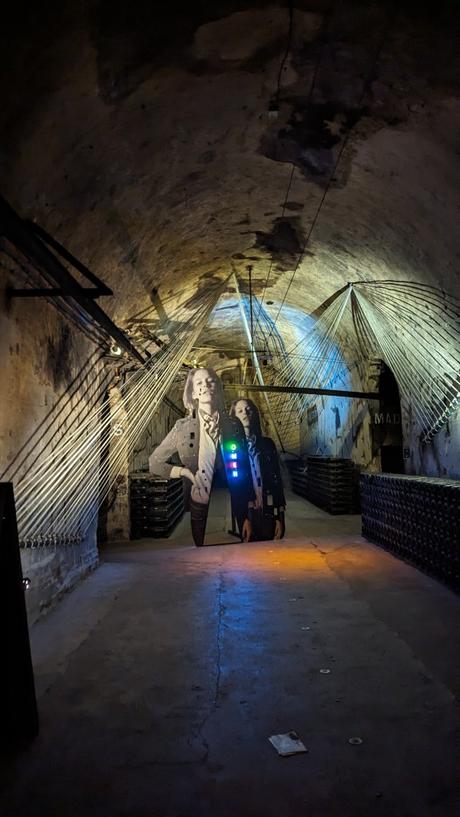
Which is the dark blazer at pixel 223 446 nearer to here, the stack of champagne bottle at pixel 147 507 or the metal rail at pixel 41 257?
the stack of champagne bottle at pixel 147 507

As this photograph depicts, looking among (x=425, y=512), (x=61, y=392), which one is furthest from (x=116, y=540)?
(x=425, y=512)

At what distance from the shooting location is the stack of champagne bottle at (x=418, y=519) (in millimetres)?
3838

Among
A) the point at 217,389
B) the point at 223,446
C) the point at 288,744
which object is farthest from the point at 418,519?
the point at 288,744

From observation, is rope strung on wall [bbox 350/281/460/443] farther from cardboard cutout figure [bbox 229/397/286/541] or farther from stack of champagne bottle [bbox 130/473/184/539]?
stack of champagne bottle [bbox 130/473/184/539]

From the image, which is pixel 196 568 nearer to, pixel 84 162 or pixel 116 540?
pixel 116 540

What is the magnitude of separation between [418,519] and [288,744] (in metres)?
3.06

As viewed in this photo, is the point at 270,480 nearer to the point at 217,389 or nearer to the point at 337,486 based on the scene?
the point at 217,389

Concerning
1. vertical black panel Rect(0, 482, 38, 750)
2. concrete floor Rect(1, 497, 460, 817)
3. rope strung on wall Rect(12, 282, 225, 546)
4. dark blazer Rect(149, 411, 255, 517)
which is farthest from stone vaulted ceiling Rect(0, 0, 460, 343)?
concrete floor Rect(1, 497, 460, 817)

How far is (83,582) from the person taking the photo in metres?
4.27

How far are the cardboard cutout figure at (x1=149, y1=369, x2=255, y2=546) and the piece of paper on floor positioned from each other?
3.94 m

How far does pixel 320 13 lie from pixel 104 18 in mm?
991

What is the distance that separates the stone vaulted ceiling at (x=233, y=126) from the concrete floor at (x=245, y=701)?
8.15 feet

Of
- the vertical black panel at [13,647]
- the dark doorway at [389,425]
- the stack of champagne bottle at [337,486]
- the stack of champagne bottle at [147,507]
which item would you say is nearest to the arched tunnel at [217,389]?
the vertical black panel at [13,647]

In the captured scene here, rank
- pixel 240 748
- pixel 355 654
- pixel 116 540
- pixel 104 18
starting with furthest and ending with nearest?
pixel 116 540 → pixel 355 654 → pixel 104 18 → pixel 240 748
